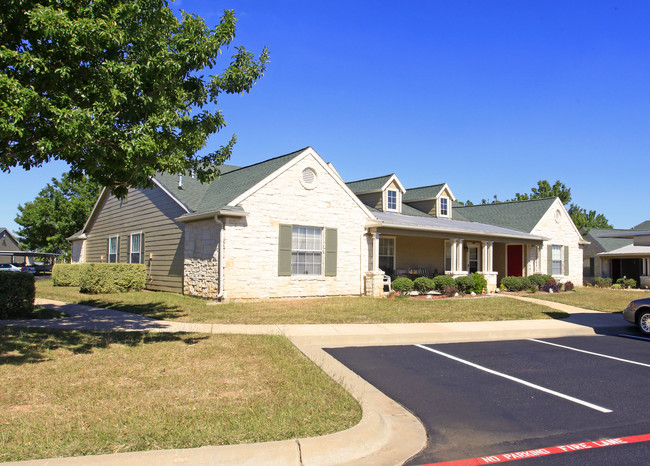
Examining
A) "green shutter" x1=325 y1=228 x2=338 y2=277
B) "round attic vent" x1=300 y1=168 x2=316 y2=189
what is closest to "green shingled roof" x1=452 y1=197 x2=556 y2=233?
"green shutter" x1=325 y1=228 x2=338 y2=277

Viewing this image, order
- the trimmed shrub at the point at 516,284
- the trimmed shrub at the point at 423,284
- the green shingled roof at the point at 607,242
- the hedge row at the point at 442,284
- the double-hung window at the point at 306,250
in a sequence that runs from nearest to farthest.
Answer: the double-hung window at the point at 306,250
the hedge row at the point at 442,284
the trimmed shrub at the point at 423,284
the trimmed shrub at the point at 516,284
the green shingled roof at the point at 607,242

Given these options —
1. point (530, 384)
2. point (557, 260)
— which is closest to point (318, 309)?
point (530, 384)

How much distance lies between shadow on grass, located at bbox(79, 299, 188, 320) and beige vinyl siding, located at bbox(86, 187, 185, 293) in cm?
366

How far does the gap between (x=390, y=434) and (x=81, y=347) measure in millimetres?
5732

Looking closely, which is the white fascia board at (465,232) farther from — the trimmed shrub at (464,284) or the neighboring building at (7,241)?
the neighboring building at (7,241)

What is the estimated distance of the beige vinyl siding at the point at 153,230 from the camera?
61.4 ft

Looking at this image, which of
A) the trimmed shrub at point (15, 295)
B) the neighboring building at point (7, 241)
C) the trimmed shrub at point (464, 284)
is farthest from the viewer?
the neighboring building at point (7, 241)

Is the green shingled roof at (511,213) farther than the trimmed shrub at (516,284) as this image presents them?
Yes

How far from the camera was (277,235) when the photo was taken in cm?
1667

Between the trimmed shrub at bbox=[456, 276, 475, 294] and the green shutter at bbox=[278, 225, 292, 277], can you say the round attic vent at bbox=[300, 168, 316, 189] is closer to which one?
the green shutter at bbox=[278, 225, 292, 277]

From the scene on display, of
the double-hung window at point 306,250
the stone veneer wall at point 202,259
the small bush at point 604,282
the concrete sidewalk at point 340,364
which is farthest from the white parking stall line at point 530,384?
the small bush at point 604,282

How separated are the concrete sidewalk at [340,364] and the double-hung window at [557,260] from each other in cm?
1159

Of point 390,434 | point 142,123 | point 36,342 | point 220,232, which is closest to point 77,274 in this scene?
point 220,232

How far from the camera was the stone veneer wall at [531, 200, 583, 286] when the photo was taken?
90.4 feet
